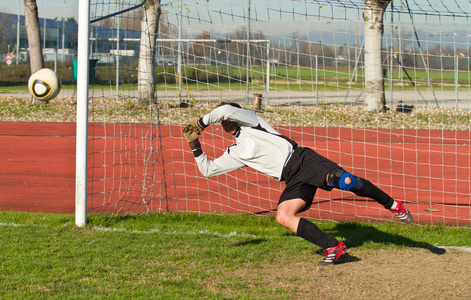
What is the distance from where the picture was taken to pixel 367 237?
6.23m

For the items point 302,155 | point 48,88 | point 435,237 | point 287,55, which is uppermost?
point 287,55

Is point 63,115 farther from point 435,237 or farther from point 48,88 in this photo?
point 435,237

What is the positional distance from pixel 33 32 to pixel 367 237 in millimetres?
18401

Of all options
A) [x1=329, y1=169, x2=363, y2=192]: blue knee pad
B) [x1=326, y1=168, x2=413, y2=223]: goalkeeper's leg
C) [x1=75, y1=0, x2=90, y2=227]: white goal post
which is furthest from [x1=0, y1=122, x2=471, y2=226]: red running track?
[x1=329, y1=169, x2=363, y2=192]: blue knee pad

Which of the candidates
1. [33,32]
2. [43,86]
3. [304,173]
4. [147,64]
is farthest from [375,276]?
[33,32]

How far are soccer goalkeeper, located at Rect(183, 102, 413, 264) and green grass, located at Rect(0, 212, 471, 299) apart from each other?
0.51 meters

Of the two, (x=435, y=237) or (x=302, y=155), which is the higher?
(x=302, y=155)

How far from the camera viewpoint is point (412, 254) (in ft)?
18.1

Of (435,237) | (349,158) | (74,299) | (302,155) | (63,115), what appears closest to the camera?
(74,299)

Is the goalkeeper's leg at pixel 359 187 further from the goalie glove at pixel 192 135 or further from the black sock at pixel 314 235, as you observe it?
the goalie glove at pixel 192 135

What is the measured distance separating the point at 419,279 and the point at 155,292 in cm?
239

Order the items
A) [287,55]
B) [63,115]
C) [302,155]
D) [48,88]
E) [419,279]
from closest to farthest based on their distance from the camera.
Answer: [419,279] → [302,155] → [48,88] → [287,55] → [63,115]

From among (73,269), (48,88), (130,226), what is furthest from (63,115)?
(73,269)

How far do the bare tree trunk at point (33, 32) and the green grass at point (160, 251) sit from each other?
15.5 m
